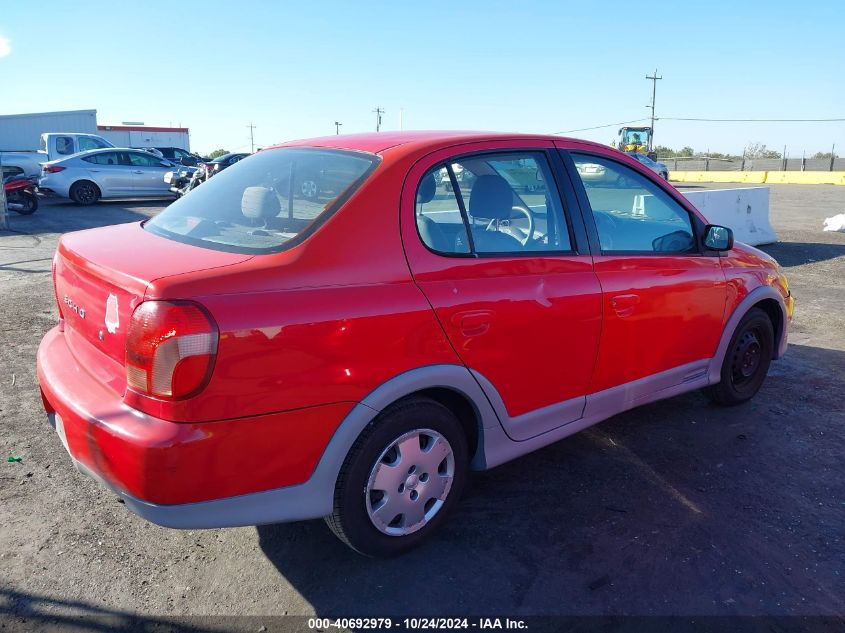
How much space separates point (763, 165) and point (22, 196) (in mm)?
51691

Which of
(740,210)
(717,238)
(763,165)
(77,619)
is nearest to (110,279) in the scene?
(77,619)

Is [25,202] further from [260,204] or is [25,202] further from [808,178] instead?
[808,178]

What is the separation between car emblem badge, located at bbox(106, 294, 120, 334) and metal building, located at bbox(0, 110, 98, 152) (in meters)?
A: 37.8

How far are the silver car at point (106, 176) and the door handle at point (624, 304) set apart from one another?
17244 mm

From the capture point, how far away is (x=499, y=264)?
2943 mm

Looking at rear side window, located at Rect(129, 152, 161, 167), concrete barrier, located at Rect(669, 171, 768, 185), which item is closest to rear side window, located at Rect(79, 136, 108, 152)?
rear side window, located at Rect(129, 152, 161, 167)

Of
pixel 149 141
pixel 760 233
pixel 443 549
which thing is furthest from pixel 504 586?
pixel 149 141

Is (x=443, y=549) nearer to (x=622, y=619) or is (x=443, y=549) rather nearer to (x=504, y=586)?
(x=504, y=586)

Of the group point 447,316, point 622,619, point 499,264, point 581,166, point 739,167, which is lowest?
point 622,619

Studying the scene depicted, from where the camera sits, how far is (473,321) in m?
2.80

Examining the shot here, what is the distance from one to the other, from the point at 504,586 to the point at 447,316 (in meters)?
1.11

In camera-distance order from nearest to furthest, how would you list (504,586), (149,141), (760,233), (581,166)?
(504,586)
(581,166)
(760,233)
(149,141)

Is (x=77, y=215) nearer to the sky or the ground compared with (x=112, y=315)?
nearer to the sky

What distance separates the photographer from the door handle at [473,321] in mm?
2752
